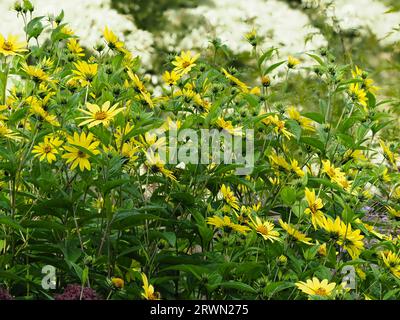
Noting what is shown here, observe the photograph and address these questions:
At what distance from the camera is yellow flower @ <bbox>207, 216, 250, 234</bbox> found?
57.1 inches

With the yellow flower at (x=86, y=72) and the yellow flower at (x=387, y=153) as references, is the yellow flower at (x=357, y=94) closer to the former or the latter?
the yellow flower at (x=387, y=153)

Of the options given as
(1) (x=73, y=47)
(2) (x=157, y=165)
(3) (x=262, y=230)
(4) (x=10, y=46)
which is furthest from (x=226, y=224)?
(1) (x=73, y=47)

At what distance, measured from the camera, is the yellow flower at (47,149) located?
56.1 inches

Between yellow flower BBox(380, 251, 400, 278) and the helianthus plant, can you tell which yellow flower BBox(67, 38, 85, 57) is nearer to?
the helianthus plant

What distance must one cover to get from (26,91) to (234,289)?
0.57 meters

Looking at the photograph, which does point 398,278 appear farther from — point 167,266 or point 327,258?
point 167,266

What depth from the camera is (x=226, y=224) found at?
146 centimetres

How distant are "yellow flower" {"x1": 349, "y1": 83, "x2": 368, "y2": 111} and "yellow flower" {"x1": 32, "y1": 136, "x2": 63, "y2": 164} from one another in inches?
25.8

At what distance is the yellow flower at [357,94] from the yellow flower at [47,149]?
655 mm

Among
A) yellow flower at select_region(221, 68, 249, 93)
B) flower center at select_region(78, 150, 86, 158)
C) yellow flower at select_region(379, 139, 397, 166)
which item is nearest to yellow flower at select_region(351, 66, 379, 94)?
yellow flower at select_region(379, 139, 397, 166)

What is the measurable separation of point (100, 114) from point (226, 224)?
334mm

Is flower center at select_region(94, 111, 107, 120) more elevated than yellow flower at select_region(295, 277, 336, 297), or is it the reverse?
flower center at select_region(94, 111, 107, 120)

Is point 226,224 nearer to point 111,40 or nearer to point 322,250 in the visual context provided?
point 322,250

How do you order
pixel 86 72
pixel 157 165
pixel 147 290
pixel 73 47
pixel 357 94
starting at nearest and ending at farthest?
pixel 147 290 → pixel 157 165 → pixel 86 72 → pixel 357 94 → pixel 73 47
